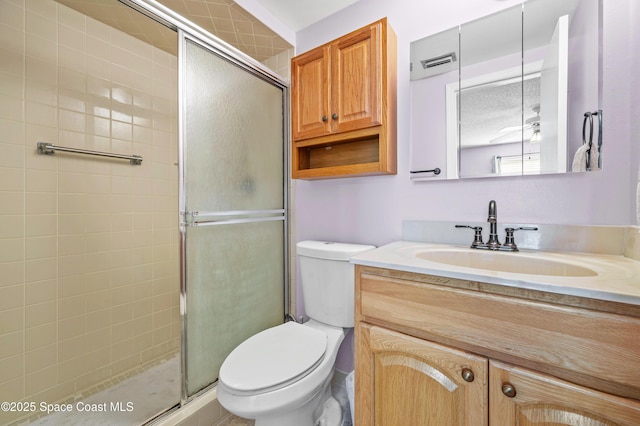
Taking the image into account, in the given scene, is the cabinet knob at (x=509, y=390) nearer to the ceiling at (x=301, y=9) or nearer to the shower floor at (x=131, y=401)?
the shower floor at (x=131, y=401)

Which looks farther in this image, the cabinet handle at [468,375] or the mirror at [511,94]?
the mirror at [511,94]

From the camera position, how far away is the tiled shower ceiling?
1.46m

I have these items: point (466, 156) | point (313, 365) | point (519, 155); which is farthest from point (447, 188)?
point (313, 365)

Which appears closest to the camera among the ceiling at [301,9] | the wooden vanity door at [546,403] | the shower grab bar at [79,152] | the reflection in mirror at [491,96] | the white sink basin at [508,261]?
the wooden vanity door at [546,403]

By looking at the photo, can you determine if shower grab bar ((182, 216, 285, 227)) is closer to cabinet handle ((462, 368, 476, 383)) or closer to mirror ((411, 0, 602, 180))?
mirror ((411, 0, 602, 180))

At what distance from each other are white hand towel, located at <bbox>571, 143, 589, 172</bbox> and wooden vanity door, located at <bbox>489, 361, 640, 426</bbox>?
0.78 m

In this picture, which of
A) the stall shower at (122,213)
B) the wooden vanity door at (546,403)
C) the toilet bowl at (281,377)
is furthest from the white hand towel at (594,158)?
the stall shower at (122,213)

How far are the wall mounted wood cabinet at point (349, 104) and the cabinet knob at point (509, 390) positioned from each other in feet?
2.94

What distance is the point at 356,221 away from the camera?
5.06 feet

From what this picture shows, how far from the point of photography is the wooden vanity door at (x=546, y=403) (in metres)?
0.58

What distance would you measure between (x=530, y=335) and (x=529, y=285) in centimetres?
13

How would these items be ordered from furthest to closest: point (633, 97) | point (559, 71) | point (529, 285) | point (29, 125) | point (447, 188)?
point (29, 125) → point (447, 188) → point (559, 71) → point (633, 97) → point (529, 285)

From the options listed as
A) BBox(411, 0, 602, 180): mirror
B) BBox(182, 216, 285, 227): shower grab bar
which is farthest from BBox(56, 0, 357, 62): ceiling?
BBox(182, 216, 285, 227): shower grab bar

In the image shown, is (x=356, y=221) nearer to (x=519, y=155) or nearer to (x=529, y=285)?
(x=519, y=155)
